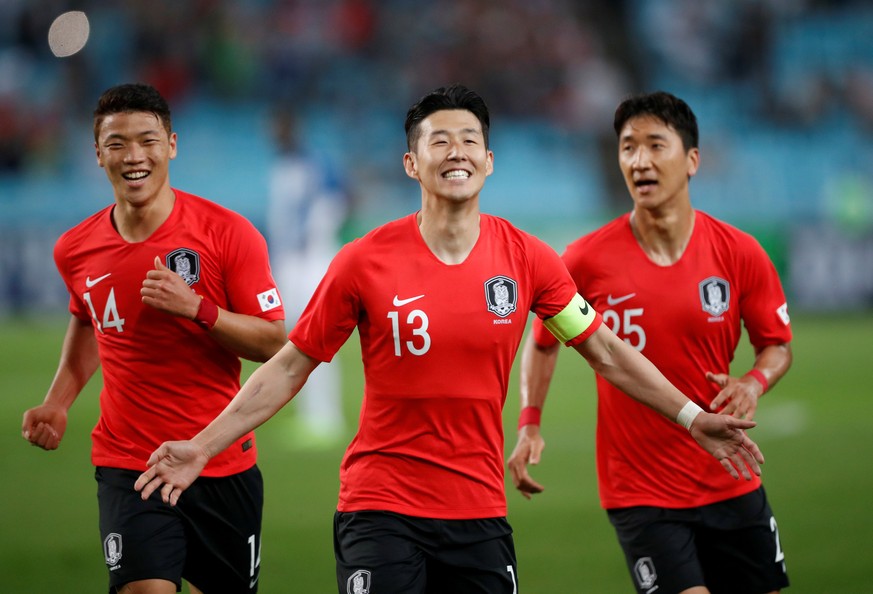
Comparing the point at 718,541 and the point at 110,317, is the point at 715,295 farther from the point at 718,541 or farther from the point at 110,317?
the point at 110,317

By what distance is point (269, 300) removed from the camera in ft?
16.7

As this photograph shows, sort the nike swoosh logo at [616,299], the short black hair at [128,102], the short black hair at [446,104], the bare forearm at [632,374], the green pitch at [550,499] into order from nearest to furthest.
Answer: the short black hair at [446,104], the bare forearm at [632,374], the short black hair at [128,102], the nike swoosh logo at [616,299], the green pitch at [550,499]

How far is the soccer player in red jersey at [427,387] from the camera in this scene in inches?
165

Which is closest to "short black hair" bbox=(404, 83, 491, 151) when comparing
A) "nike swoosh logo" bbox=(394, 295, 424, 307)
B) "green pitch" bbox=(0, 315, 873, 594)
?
"nike swoosh logo" bbox=(394, 295, 424, 307)

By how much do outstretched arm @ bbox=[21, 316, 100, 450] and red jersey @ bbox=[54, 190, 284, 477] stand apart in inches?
11.2

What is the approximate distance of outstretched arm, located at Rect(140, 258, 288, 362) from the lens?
4672 millimetres

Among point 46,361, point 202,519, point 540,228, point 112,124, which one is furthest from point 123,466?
→ point 540,228

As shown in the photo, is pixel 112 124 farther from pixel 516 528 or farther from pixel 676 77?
pixel 676 77

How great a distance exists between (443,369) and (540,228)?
1833cm

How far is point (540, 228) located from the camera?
22422 mm

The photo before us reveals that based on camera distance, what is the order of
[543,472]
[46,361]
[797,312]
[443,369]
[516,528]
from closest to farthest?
1. [443,369]
2. [516,528]
3. [543,472]
4. [46,361]
5. [797,312]

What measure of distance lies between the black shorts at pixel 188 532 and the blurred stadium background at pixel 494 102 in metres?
15.8

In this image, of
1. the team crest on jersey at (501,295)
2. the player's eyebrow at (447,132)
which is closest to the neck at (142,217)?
the player's eyebrow at (447,132)

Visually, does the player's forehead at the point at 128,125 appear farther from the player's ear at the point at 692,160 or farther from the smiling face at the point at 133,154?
the player's ear at the point at 692,160
